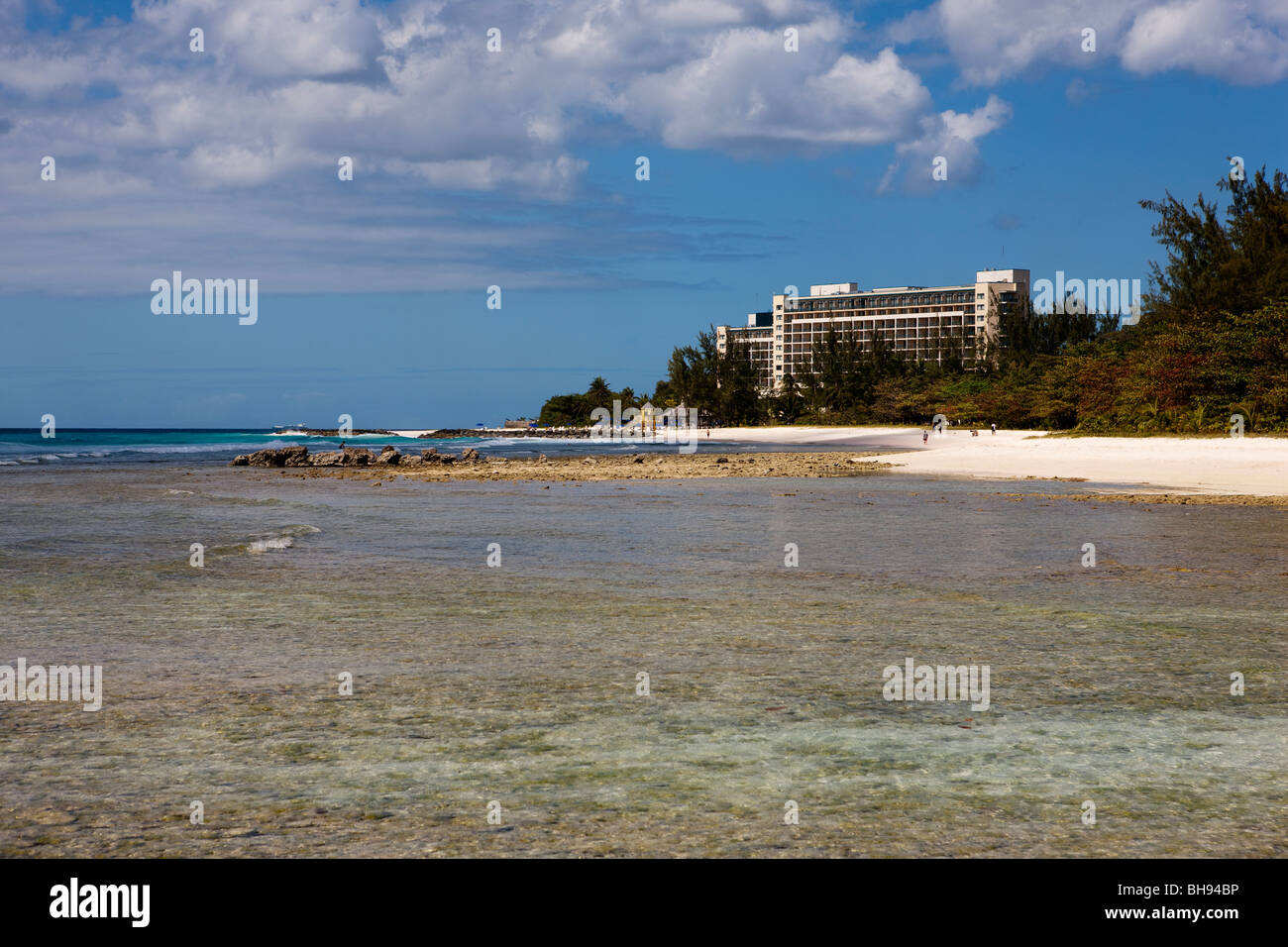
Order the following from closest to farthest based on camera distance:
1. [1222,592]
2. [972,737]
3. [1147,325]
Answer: [972,737] < [1222,592] < [1147,325]

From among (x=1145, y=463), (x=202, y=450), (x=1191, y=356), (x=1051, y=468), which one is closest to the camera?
(x=1145, y=463)

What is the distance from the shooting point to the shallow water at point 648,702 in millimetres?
4840

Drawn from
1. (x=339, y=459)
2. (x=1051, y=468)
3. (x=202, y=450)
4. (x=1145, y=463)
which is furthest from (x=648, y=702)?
(x=202, y=450)

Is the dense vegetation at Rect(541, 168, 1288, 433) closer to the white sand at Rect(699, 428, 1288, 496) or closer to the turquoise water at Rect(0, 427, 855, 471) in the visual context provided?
the white sand at Rect(699, 428, 1288, 496)

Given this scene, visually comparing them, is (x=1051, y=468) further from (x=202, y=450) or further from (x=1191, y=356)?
(x=202, y=450)

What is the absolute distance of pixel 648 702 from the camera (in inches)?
278

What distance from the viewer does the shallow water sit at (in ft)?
15.9

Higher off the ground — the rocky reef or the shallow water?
the rocky reef

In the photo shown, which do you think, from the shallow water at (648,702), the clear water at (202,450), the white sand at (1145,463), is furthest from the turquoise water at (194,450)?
the shallow water at (648,702)

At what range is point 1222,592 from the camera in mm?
11703

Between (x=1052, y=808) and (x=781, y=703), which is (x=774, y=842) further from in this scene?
(x=781, y=703)

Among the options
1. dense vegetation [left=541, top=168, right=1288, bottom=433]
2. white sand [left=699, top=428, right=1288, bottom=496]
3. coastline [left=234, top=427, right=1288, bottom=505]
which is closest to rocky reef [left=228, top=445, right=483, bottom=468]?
coastline [left=234, top=427, right=1288, bottom=505]
